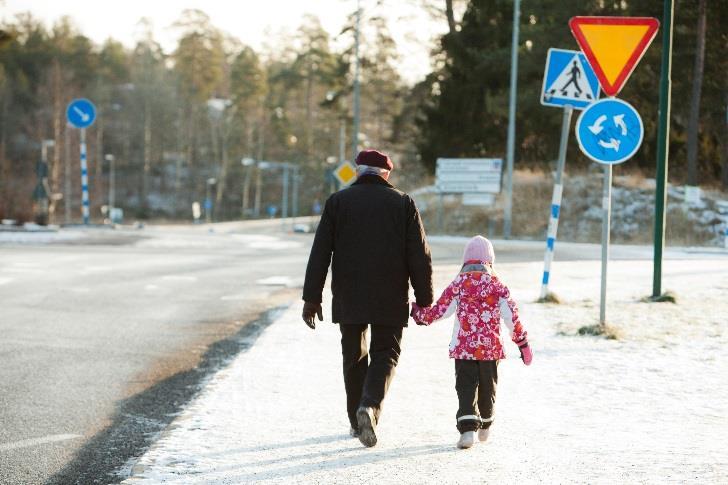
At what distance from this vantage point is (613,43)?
33.0 feet

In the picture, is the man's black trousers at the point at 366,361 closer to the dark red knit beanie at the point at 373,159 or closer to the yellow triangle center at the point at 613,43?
the dark red knit beanie at the point at 373,159

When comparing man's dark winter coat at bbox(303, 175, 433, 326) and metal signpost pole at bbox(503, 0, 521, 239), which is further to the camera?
metal signpost pole at bbox(503, 0, 521, 239)

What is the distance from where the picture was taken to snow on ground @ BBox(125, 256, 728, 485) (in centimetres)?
514

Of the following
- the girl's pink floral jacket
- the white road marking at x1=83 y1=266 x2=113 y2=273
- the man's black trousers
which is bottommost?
the white road marking at x1=83 y1=266 x2=113 y2=273

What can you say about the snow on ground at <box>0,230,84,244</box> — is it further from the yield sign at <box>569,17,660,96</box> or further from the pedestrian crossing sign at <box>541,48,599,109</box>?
the yield sign at <box>569,17,660,96</box>

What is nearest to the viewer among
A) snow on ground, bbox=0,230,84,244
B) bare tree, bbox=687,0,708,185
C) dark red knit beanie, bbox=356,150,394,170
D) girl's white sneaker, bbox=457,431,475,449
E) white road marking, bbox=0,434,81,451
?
girl's white sneaker, bbox=457,431,475,449

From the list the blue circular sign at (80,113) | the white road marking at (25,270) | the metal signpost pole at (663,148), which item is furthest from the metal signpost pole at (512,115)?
the metal signpost pole at (663,148)

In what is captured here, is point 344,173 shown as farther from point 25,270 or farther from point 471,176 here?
point 25,270

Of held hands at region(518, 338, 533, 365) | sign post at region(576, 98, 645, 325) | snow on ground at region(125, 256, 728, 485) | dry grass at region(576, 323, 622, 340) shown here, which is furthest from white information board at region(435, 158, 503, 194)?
held hands at region(518, 338, 533, 365)

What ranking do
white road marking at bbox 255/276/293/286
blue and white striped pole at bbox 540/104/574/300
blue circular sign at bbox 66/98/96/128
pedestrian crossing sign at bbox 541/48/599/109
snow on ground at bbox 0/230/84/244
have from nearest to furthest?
pedestrian crossing sign at bbox 541/48/599/109 → blue and white striped pole at bbox 540/104/574/300 → white road marking at bbox 255/276/293/286 → snow on ground at bbox 0/230/84/244 → blue circular sign at bbox 66/98/96/128

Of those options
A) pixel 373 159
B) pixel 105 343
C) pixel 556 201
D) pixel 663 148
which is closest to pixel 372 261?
pixel 373 159

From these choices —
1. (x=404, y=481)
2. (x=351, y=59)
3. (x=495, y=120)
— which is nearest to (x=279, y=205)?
(x=351, y=59)

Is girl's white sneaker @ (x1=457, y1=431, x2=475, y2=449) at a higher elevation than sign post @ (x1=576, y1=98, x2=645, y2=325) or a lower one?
lower

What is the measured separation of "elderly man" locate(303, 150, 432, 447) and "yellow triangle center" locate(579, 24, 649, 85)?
4.79 m
